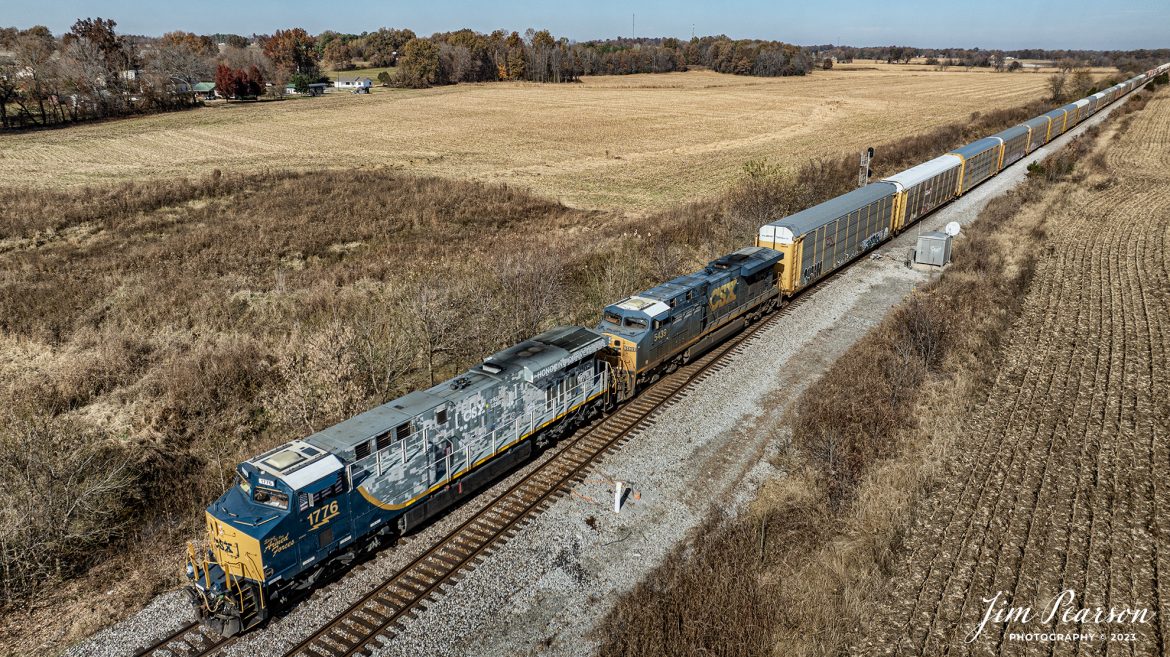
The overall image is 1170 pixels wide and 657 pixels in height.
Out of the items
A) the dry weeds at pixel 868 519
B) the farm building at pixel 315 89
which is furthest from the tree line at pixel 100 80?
the dry weeds at pixel 868 519

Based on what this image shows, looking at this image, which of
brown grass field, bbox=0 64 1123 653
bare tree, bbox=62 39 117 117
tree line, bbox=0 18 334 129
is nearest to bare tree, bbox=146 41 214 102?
tree line, bbox=0 18 334 129

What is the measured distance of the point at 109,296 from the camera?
2884 cm

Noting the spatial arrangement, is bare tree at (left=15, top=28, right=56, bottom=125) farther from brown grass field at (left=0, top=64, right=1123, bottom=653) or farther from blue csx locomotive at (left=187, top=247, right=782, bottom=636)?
blue csx locomotive at (left=187, top=247, right=782, bottom=636)

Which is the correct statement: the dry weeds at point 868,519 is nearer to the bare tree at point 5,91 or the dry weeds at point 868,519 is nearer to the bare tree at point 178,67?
the bare tree at point 5,91

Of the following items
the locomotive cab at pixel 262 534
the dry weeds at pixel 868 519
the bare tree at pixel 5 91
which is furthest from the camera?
A: the bare tree at pixel 5 91

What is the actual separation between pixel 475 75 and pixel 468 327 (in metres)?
141

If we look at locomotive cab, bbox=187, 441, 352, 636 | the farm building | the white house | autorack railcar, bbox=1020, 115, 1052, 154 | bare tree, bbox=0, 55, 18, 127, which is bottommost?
locomotive cab, bbox=187, 441, 352, 636

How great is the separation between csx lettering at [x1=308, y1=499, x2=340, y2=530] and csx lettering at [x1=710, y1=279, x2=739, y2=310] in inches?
585

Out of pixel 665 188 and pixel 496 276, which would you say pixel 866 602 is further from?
pixel 665 188

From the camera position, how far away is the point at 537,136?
274ft

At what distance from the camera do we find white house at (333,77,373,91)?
136000 mm

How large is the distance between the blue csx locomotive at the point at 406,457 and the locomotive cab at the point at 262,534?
0.02m

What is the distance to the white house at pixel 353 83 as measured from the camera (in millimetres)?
136000

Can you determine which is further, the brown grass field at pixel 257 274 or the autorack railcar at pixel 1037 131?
the autorack railcar at pixel 1037 131
